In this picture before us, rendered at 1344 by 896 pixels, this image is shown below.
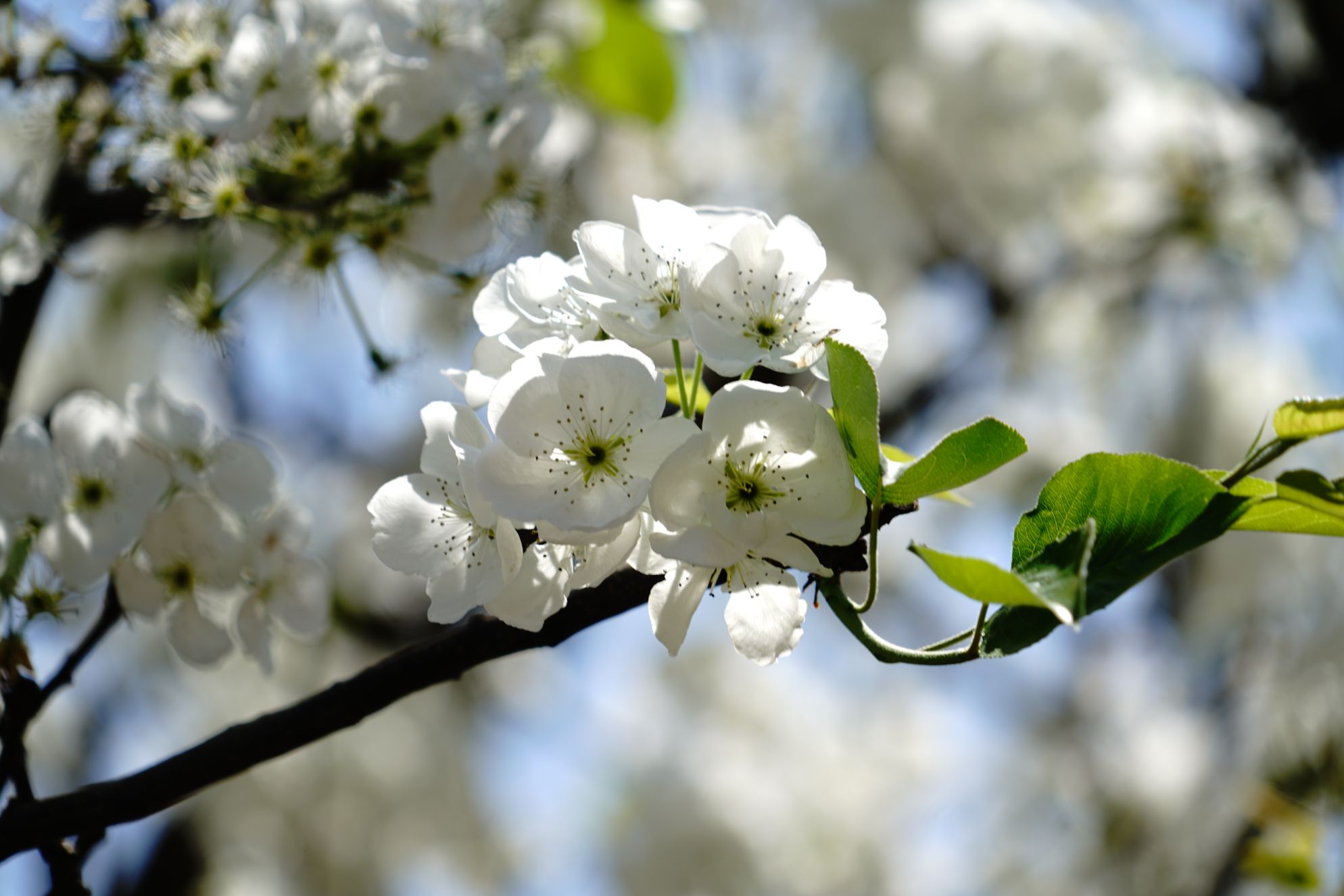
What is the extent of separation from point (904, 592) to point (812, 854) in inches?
41.9

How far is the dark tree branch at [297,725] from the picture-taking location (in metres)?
0.71

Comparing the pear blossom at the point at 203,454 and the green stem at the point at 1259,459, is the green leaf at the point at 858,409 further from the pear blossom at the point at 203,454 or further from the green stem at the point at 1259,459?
the pear blossom at the point at 203,454

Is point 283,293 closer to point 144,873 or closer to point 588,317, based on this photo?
point 144,873

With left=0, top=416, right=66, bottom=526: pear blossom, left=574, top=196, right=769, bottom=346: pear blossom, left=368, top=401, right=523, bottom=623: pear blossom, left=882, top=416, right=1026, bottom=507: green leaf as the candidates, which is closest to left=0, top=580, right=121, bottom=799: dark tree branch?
left=0, top=416, right=66, bottom=526: pear blossom

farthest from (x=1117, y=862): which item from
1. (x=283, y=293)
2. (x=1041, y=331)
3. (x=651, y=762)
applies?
(x=283, y=293)

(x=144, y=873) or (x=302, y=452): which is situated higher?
(x=302, y=452)

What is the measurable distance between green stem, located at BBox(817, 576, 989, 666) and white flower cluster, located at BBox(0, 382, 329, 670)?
59 centimetres

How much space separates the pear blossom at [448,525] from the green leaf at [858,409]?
20 centimetres

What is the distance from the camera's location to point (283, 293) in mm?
3334

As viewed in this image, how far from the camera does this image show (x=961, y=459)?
606 mm

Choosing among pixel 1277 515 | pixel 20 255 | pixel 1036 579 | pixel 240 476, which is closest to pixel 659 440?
pixel 1036 579

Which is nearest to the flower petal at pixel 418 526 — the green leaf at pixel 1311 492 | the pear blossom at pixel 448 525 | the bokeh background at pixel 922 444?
the pear blossom at pixel 448 525

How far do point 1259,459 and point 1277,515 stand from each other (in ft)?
0.11

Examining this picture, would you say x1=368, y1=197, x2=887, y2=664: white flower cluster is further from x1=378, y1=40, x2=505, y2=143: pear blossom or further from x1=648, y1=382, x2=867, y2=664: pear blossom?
x1=378, y1=40, x2=505, y2=143: pear blossom
